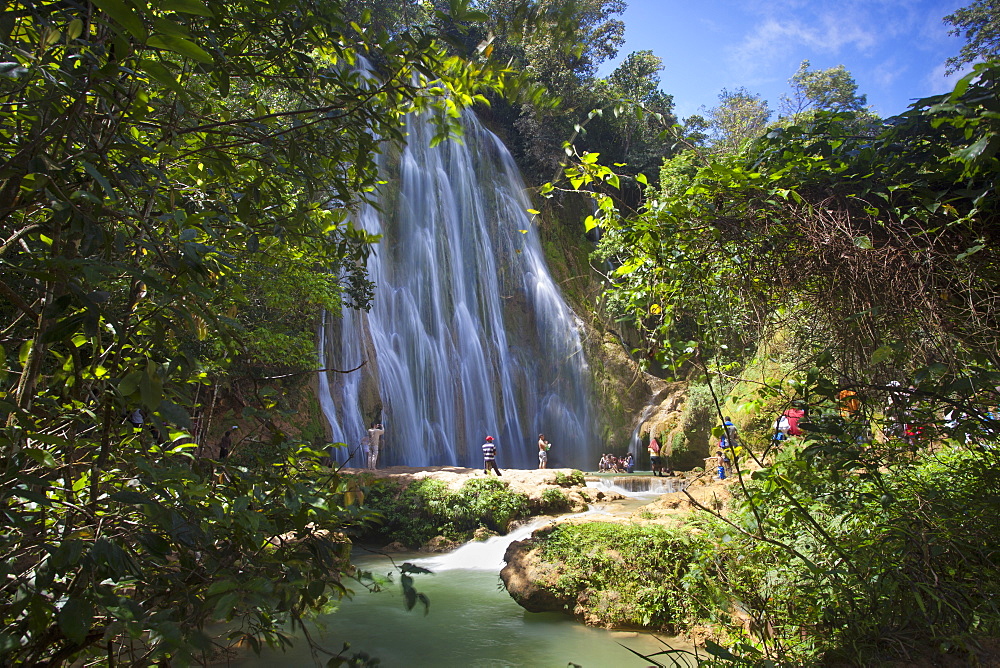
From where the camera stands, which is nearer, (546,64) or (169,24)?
(169,24)

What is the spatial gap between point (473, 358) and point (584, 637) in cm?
1571

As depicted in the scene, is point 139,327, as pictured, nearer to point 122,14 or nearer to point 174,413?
point 174,413

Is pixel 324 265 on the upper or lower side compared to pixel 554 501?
upper

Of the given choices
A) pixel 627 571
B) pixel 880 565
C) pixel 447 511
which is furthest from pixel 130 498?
pixel 447 511

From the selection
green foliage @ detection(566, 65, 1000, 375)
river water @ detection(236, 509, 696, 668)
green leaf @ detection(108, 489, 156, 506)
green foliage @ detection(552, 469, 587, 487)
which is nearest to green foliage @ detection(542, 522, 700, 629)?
river water @ detection(236, 509, 696, 668)

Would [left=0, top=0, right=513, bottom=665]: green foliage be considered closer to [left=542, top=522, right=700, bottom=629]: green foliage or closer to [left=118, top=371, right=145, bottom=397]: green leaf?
[left=118, top=371, right=145, bottom=397]: green leaf

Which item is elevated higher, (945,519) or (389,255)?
(389,255)

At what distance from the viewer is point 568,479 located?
42.7 feet

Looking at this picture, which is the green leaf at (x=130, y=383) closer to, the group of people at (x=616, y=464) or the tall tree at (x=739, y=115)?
the group of people at (x=616, y=464)

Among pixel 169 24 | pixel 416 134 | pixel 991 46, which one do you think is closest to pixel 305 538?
pixel 169 24

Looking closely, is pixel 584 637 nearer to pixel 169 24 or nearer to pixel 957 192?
pixel 957 192

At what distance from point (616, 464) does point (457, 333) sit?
25.3 ft

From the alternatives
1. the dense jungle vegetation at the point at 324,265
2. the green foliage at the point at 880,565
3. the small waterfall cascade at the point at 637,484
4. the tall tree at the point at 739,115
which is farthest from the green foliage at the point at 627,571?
the tall tree at the point at 739,115

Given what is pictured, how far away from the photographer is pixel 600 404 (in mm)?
23156
